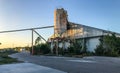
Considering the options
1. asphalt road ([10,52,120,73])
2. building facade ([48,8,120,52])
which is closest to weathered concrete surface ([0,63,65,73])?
asphalt road ([10,52,120,73])

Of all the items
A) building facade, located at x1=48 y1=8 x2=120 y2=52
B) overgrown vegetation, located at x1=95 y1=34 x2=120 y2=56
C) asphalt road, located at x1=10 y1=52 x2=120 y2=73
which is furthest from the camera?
building facade, located at x1=48 y1=8 x2=120 y2=52

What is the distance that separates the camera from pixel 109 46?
36719 millimetres

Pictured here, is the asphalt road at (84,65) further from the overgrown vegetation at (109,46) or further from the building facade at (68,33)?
the building facade at (68,33)

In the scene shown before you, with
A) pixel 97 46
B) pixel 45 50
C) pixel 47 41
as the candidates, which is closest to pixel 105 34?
pixel 97 46

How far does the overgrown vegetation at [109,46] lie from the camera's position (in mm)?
35156

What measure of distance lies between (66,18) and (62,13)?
1.46m

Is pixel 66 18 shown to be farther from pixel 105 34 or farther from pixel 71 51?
pixel 105 34

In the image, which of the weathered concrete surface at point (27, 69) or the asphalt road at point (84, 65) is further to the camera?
the asphalt road at point (84, 65)

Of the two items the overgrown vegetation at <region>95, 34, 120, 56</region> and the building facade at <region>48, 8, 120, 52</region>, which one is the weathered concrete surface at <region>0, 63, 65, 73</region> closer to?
the overgrown vegetation at <region>95, 34, 120, 56</region>

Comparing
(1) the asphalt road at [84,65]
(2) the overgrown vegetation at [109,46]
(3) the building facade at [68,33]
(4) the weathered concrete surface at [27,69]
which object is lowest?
(1) the asphalt road at [84,65]

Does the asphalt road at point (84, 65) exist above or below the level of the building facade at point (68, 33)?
below

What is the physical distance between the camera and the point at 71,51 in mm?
46000

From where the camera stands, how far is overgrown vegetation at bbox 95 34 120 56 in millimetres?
35156

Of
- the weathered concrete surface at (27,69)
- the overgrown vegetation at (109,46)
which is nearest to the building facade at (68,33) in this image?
the overgrown vegetation at (109,46)
